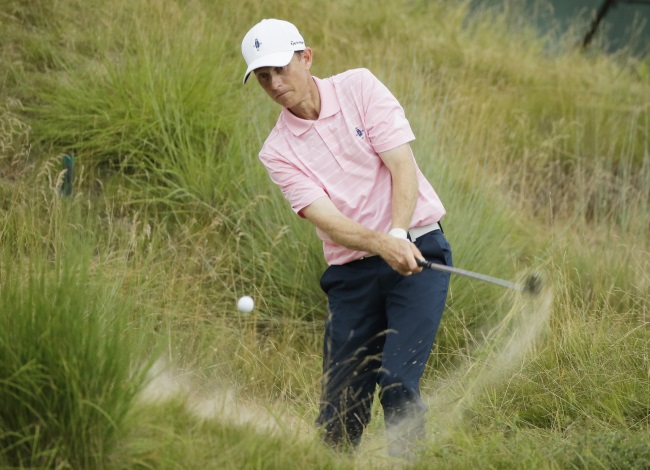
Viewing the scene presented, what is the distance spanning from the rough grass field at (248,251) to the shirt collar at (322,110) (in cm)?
100

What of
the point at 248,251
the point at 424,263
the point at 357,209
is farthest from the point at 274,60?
the point at 248,251

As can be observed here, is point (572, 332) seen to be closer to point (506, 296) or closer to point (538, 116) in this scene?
point (506, 296)

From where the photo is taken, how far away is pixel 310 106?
4.56 metres

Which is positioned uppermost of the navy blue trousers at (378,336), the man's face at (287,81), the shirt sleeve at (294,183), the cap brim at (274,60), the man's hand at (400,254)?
the cap brim at (274,60)

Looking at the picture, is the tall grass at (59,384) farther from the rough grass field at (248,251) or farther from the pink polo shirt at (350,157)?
the pink polo shirt at (350,157)

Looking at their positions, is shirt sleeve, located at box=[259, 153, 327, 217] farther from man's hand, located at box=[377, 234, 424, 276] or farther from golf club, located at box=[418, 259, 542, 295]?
golf club, located at box=[418, 259, 542, 295]

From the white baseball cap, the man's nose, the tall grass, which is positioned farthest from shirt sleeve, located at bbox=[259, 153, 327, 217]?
the tall grass

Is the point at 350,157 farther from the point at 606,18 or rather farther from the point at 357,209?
the point at 606,18

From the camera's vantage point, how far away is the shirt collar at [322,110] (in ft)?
14.9

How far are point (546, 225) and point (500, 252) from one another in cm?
159

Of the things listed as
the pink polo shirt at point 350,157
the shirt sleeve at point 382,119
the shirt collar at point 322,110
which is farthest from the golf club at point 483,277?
the shirt collar at point 322,110

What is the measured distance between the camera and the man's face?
4.47 metres

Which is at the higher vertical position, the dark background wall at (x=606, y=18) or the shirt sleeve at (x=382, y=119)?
the shirt sleeve at (x=382, y=119)

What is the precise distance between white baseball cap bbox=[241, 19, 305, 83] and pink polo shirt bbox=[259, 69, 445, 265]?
0.22 meters
